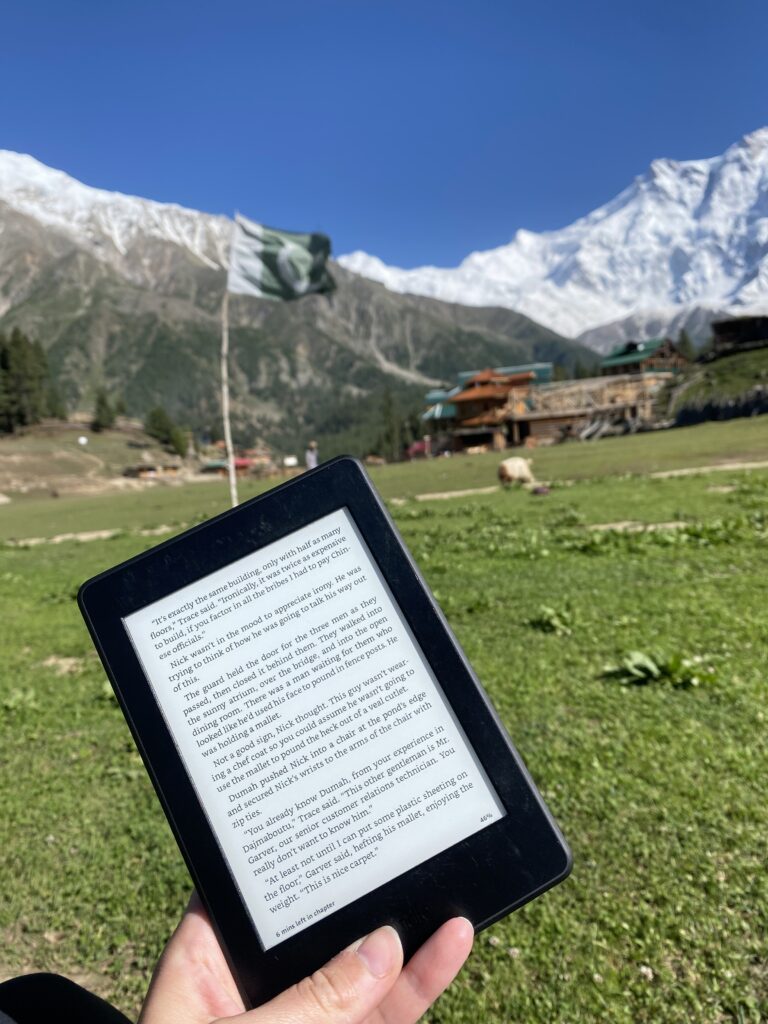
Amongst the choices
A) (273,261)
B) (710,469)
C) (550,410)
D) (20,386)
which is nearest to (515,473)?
(710,469)

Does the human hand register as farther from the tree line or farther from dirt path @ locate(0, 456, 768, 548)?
the tree line

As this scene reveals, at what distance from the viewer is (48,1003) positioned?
1.94 meters

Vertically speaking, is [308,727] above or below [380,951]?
above

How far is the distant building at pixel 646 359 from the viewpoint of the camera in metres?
104

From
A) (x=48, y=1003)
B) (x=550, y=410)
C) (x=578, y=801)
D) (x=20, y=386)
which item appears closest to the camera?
(x=48, y=1003)

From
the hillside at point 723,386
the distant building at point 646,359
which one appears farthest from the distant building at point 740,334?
the distant building at point 646,359

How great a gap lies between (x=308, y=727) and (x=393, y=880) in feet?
1.43

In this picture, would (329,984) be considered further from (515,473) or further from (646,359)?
(646,359)

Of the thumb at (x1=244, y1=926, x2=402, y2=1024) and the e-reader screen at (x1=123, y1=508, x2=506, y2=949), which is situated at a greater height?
the e-reader screen at (x1=123, y1=508, x2=506, y2=949)

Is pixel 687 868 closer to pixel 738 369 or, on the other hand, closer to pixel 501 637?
pixel 501 637

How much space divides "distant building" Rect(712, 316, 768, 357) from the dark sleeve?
8523 centimetres

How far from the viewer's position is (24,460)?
84812 mm

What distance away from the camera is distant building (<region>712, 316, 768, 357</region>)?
251ft

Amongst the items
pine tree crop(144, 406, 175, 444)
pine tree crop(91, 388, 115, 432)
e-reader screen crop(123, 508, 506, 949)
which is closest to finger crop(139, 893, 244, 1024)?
e-reader screen crop(123, 508, 506, 949)
